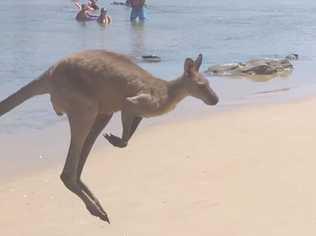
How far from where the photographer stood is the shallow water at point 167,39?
A: 53.8 ft

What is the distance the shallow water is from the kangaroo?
23.7 feet

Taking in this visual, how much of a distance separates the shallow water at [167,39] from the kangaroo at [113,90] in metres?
7.23

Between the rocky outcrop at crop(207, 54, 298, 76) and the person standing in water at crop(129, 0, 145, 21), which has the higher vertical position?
the rocky outcrop at crop(207, 54, 298, 76)

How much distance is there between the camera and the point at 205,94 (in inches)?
188

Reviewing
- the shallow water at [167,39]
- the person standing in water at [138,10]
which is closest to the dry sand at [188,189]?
the shallow water at [167,39]

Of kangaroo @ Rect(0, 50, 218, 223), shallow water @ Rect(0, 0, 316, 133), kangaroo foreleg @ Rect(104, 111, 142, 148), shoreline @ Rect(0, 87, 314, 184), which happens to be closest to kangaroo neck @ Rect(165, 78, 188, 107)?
kangaroo @ Rect(0, 50, 218, 223)

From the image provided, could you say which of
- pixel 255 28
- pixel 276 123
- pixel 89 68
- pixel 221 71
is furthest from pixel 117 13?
pixel 89 68

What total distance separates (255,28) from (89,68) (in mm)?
25685

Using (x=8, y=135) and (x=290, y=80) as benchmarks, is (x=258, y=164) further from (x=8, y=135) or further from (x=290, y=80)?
(x=290, y=80)

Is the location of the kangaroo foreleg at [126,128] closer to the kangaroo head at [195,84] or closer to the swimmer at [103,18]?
the kangaroo head at [195,84]

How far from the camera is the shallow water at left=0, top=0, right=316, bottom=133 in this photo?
1641cm

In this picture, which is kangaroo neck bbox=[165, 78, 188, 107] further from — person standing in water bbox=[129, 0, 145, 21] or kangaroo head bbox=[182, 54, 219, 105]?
person standing in water bbox=[129, 0, 145, 21]

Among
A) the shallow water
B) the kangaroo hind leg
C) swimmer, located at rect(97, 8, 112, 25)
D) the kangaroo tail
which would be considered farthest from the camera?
swimmer, located at rect(97, 8, 112, 25)

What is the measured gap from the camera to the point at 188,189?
8305mm
